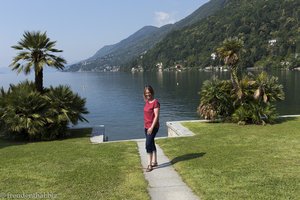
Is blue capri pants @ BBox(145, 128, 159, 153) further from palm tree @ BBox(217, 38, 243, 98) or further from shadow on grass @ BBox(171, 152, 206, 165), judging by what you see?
palm tree @ BBox(217, 38, 243, 98)

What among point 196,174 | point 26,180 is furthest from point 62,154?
point 196,174

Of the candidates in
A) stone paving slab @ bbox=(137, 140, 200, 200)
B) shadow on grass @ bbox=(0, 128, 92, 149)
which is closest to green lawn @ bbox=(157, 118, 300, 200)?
stone paving slab @ bbox=(137, 140, 200, 200)

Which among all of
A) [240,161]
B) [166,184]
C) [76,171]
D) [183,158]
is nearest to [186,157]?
[183,158]

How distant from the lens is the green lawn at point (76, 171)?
8.19 metres

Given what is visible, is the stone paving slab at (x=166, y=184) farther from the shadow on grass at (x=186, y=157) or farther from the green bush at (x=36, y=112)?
the green bush at (x=36, y=112)

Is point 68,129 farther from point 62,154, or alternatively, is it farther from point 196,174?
point 196,174

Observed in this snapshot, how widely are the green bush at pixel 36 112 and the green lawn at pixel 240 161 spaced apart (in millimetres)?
5301

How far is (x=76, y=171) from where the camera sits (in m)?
9.91

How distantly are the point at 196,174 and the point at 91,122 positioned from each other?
35.9m

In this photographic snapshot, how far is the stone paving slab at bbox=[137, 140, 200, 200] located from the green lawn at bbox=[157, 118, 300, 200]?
0.63 ft

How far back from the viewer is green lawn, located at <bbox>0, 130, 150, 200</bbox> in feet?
26.9

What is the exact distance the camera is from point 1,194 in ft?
26.7

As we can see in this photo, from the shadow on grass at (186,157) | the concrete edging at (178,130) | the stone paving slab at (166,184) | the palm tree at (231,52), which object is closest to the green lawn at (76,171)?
the stone paving slab at (166,184)

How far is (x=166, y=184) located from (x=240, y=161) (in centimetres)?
260
